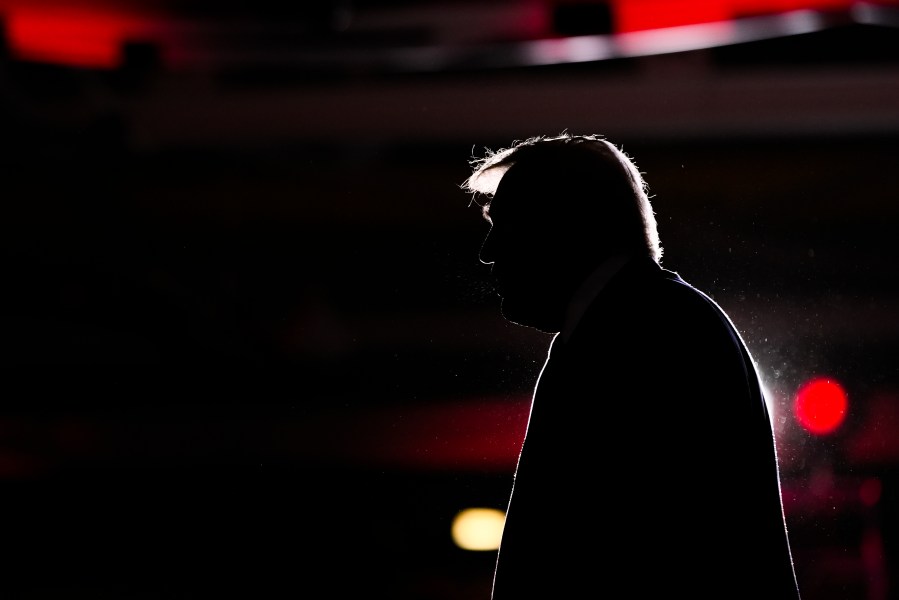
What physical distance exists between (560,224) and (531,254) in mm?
48

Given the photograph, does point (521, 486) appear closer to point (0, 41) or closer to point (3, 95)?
point (0, 41)

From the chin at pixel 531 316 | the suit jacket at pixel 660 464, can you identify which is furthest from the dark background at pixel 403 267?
the chin at pixel 531 316

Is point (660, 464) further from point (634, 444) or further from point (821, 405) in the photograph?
point (821, 405)

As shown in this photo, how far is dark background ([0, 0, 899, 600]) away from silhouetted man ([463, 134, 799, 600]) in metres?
0.02

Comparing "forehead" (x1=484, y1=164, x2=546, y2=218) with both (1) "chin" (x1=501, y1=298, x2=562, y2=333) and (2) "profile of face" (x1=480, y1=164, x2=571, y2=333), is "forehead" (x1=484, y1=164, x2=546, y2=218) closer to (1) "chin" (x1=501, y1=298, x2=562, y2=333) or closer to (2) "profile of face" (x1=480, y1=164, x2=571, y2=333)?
(2) "profile of face" (x1=480, y1=164, x2=571, y2=333)

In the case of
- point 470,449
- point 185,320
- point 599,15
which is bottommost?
point 599,15

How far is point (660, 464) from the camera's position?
2.71 ft

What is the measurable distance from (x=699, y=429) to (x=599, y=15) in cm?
46

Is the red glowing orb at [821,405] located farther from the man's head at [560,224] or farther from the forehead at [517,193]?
the forehead at [517,193]

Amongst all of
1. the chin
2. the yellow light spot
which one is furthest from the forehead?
the yellow light spot

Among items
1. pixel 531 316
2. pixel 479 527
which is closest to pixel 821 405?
pixel 479 527

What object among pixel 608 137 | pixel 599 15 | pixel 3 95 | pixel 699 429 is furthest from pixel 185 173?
pixel 599 15

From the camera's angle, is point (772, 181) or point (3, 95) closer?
point (772, 181)

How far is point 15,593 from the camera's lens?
1.81 m
